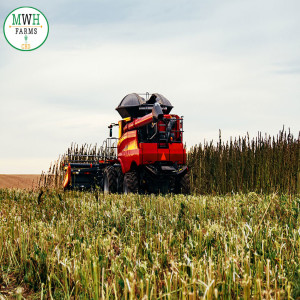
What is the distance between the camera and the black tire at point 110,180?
525 inches

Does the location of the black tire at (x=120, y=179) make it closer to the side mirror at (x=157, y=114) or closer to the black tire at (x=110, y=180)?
the black tire at (x=110, y=180)

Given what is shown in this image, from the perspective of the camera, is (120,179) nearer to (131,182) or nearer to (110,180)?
(110,180)

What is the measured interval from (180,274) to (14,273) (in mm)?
1750

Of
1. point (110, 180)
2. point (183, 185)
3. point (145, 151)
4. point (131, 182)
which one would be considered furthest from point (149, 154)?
point (110, 180)

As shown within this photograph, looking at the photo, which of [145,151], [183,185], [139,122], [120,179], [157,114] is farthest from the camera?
[120,179]

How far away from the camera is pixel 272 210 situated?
5914 millimetres

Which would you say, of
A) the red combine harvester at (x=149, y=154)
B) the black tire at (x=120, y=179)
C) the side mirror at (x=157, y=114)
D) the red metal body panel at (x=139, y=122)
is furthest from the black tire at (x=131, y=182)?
the side mirror at (x=157, y=114)

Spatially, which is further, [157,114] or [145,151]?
[145,151]

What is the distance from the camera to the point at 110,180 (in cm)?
1339

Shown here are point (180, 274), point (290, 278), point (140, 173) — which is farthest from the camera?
point (140, 173)

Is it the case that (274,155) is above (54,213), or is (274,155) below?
above

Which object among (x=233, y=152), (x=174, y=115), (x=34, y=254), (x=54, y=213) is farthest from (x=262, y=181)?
(x=34, y=254)

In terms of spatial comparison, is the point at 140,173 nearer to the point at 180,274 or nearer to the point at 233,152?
the point at 233,152

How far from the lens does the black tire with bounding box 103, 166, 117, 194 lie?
43.8ft
